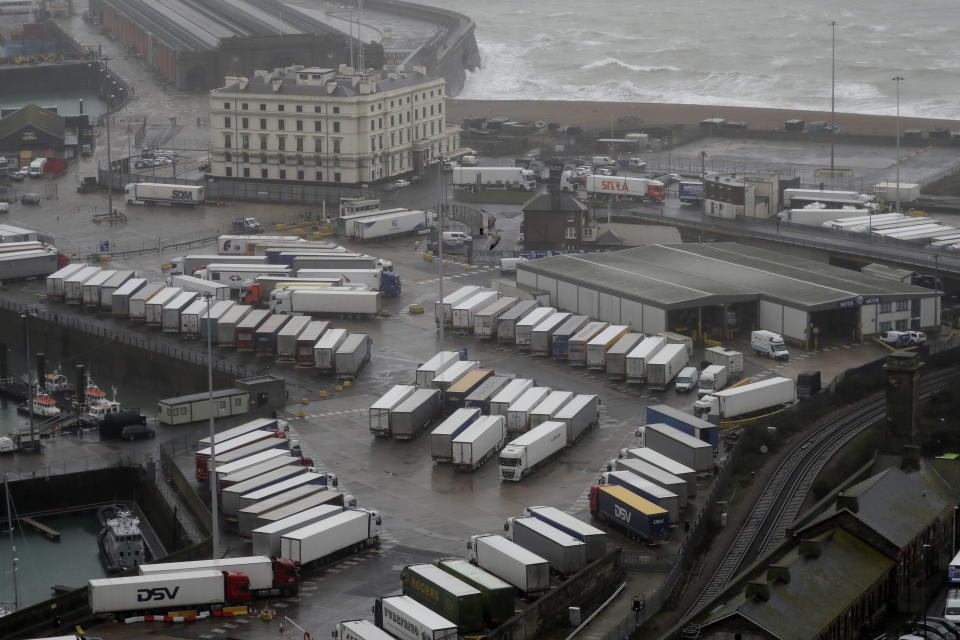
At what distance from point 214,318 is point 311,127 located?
117 ft

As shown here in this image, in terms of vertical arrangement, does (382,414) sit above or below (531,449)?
above

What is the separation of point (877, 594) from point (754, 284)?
120ft

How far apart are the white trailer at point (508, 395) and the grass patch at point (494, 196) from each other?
4516 centimetres

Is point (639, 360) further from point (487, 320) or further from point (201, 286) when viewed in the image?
point (201, 286)

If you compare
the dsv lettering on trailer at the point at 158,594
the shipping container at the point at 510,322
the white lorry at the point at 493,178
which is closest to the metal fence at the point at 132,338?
the shipping container at the point at 510,322

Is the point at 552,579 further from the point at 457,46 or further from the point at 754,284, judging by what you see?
the point at 457,46

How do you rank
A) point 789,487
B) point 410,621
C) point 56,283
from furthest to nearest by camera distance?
point 56,283, point 789,487, point 410,621

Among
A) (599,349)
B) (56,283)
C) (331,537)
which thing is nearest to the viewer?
(331,537)

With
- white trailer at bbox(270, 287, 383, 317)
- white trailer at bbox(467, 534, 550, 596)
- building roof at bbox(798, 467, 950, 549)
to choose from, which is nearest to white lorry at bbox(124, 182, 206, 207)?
Answer: white trailer at bbox(270, 287, 383, 317)

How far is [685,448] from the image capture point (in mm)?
62250

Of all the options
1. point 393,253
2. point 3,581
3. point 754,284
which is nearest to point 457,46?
point 393,253

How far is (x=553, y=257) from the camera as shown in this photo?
92750mm

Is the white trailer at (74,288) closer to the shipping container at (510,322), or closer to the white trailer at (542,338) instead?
the shipping container at (510,322)

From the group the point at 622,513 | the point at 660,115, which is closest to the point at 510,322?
the point at 622,513
